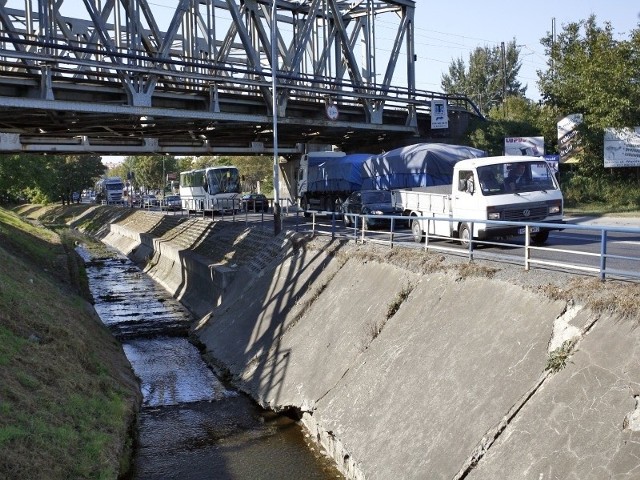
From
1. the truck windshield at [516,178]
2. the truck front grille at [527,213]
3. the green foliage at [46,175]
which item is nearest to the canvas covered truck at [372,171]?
the truck windshield at [516,178]

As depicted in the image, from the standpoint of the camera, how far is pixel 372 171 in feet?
114

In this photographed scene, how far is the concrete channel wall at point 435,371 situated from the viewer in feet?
24.9

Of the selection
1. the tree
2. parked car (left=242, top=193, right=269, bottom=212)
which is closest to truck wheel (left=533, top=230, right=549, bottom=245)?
parked car (left=242, top=193, right=269, bottom=212)

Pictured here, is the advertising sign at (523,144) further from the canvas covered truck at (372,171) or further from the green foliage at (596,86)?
the canvas covered truck at (372,171)

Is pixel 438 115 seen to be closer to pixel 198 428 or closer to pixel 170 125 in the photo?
pixel 170 125

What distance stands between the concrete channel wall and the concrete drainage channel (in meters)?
0.48

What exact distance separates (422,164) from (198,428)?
18.4 metres

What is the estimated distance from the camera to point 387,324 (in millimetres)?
13453

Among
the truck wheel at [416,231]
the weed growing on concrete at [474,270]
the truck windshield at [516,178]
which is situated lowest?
the weed growing on concrete at [474,270]

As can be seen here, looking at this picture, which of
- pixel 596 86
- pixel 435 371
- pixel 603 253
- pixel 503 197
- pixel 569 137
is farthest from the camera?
pixel 569 137

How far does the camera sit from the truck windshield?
1686 cm

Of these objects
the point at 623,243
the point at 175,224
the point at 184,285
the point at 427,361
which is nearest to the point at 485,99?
the point at 175,224

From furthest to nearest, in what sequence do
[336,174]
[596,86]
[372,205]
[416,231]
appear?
[336,174], [596,86], [372,205], [416,231]

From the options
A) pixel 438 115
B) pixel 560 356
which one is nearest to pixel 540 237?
pixel 560 356
